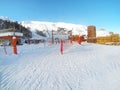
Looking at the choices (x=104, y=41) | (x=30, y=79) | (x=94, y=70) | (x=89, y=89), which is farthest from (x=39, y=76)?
(x=104, y=41)

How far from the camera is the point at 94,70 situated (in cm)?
687

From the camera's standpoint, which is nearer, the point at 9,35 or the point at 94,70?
the point at 94,70

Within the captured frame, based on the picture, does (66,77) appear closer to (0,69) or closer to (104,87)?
(104,87)

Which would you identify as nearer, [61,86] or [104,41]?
[61,86]

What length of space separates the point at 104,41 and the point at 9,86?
2515 centimetres

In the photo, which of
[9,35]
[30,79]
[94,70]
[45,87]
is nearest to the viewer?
[45,87]

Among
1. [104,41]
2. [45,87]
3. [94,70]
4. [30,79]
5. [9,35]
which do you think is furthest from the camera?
[9,35]

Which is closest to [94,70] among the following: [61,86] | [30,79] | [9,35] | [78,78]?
[78,78]

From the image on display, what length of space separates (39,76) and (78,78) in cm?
128

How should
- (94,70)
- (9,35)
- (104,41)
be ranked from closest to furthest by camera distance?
(94,70), (104,41), (9,35)

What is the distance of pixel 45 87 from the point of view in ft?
16.7

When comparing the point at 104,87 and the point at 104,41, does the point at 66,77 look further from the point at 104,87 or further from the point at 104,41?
the point at 104,41

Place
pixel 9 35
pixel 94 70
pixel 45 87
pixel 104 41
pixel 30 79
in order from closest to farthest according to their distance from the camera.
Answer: pixel 45 87, pixel 30 79, pixel 94 70, pixel 104 41, pixel 9 35

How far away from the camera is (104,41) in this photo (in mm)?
28734
